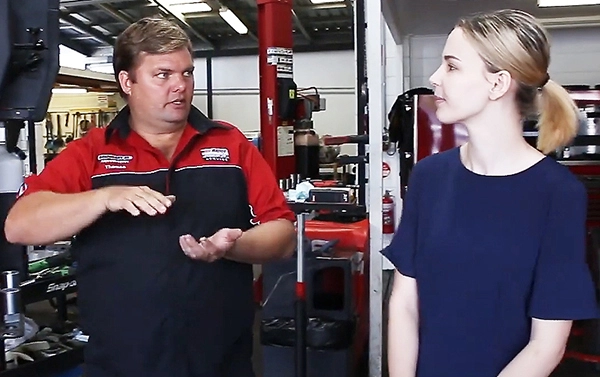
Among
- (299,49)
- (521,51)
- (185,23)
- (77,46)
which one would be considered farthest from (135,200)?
(77,46)

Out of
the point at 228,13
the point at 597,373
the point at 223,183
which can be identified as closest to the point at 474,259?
the point at 223,183

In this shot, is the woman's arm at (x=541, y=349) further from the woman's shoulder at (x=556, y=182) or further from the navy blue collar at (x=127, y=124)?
the navy blue collar at (x=127, y=124)

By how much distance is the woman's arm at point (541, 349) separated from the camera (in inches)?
54.5

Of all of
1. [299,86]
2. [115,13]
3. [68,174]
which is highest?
[115,13]

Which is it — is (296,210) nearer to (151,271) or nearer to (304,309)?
(304,309)

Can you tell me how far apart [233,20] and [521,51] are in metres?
10.9

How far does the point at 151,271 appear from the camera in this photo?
67.6 inches

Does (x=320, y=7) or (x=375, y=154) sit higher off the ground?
(x=320, y=7)

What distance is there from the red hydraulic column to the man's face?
8.34 feet

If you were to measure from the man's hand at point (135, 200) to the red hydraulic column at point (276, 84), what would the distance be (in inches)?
113

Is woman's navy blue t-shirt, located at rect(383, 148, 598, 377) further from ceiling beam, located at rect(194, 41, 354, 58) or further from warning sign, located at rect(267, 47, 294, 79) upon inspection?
ceiling beam, located at rect(194, 41, 354, 58)

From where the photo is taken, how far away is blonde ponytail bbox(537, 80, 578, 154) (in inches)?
59.3

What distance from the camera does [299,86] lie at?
1365 cm

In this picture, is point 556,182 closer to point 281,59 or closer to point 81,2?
point 281,59
